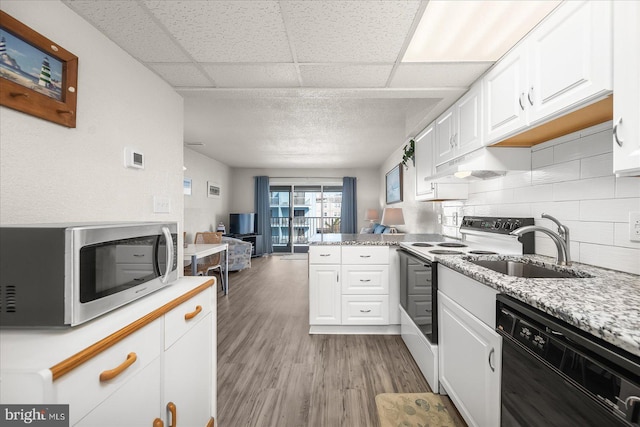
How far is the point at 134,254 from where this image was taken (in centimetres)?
107

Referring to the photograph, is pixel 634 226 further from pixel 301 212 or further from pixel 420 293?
pixel 301 212

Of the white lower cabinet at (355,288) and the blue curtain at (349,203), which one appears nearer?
the white lower cabinet at (355,288)

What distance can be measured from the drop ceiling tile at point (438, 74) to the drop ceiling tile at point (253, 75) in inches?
28.4

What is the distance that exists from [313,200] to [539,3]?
278 inches

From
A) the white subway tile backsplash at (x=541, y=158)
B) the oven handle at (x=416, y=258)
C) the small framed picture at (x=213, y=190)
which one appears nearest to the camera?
the white subway tile backsplash at (x=541, y=158)

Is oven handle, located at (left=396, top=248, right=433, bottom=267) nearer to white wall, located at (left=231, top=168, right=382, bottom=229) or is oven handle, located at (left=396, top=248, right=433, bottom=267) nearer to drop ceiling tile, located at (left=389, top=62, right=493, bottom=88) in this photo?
drop ceiling tile, located at (left=389, top=62, right=493, bottom=88)

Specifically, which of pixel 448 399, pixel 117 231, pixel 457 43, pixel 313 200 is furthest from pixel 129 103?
pixel 313 200

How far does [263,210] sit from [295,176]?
4.39 feet

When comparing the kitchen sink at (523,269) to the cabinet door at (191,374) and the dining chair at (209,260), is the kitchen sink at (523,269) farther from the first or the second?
the dining chair at (209,260)

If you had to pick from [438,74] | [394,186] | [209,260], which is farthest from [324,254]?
[394,186]

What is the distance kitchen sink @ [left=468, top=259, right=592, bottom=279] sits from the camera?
1.44 meters

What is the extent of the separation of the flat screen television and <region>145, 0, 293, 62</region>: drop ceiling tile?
5896 mm

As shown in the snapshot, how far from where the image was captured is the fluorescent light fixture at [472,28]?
4.71 feet

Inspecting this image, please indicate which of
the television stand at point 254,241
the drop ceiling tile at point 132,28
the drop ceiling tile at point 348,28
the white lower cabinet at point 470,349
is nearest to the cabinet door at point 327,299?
the white lower cabinet at point 470,349
